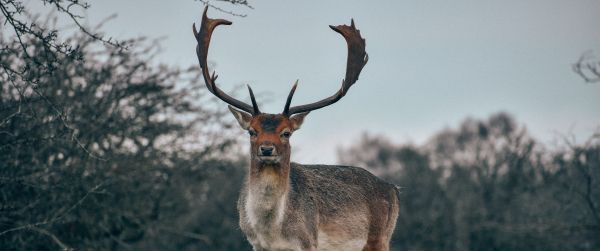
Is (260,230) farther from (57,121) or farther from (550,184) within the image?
(550,184)

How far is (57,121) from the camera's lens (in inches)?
488

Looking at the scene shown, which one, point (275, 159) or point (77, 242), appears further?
point (77, 242)

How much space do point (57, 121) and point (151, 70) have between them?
128 inches

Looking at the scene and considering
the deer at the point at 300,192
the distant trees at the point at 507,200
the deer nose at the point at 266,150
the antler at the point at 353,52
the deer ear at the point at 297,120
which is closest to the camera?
the deer nose at the point at 266,150

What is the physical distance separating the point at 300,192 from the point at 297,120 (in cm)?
93

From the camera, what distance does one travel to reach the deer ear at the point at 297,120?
961 centimetres

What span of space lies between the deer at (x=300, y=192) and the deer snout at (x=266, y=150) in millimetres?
11

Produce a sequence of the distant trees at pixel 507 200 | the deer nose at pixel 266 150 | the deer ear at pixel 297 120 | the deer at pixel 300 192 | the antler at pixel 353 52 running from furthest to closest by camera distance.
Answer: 1. the distant trees at pixel 507 200
2. the antler at pixel 353 52
3. the deer ear at pixel 297 120
4. the deer at pixel 300 192
5. the deer nose at pixel 266 150

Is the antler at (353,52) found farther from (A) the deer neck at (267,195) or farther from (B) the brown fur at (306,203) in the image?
(A) the deer neck at (267,195)

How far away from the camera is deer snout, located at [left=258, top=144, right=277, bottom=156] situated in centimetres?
893

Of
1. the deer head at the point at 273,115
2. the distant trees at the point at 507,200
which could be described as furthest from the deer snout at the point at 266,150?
the distant trees at the point at 507,200

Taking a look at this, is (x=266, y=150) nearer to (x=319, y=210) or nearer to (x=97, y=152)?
(x=319, y=210)

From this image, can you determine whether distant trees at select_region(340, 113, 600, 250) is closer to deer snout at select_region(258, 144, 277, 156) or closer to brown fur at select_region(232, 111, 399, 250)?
brown fur at select_region(232, 111, 399, 250)

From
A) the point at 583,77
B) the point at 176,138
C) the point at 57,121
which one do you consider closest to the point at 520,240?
the point at 583,77
